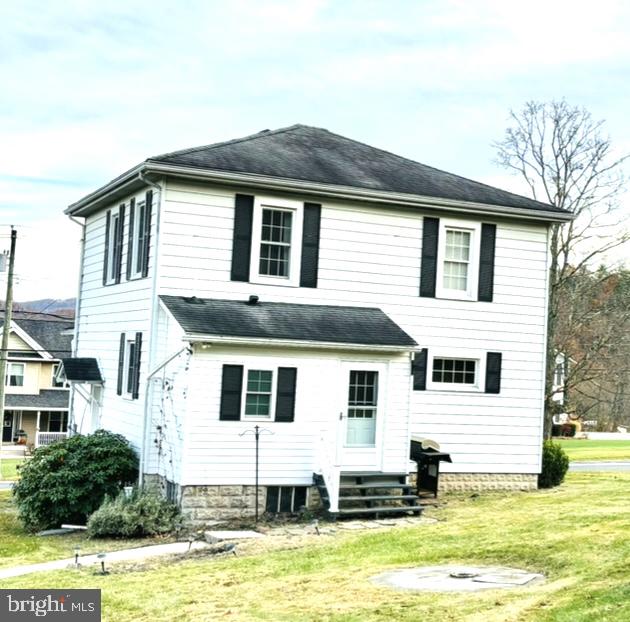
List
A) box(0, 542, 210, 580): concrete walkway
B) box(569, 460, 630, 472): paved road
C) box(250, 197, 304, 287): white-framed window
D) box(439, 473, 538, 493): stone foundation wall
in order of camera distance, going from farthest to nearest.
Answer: box(569, 460, 630, 472): paved road → box(439, 473, 538, 493): stone foundation wall → box(250, 197, 304, 287): white-framed window → box(0, 542, 210, 580): concrete walkway

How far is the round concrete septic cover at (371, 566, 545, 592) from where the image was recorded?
11164 millimetres

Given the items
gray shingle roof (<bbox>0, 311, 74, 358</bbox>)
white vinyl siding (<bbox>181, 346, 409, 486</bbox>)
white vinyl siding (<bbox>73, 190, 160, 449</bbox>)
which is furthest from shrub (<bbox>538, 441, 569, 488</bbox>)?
gray shingle roof (<bbox>0, 311, 74, 358</bbox>)

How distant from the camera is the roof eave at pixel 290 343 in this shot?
17.4 metres

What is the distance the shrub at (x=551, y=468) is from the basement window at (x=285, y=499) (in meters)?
6.68

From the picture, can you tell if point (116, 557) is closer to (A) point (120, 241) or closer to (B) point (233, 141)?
(A) point (120, 241)

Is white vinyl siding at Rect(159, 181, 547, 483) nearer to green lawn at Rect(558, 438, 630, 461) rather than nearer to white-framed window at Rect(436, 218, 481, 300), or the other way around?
white-framed window at Rect(436, 218, 481, 300)

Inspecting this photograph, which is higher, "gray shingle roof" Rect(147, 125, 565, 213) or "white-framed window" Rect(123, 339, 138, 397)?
"gray shingle roof" Rect(147, 125, 565, 213)

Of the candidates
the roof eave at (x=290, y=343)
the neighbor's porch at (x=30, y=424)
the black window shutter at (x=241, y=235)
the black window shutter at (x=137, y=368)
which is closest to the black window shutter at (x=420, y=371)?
the roof eave at (x=290, y=343)

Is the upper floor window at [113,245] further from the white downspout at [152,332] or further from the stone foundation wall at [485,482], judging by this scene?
the stone foundation wall at [485,482]

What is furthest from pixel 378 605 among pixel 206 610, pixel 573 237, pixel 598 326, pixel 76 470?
pixel 598 326

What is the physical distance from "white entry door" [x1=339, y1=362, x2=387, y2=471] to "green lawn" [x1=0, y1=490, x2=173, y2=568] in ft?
14.3

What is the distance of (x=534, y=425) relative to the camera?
72.4 feet

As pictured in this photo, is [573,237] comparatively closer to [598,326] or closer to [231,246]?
[598,326]

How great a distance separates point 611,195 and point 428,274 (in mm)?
17731
